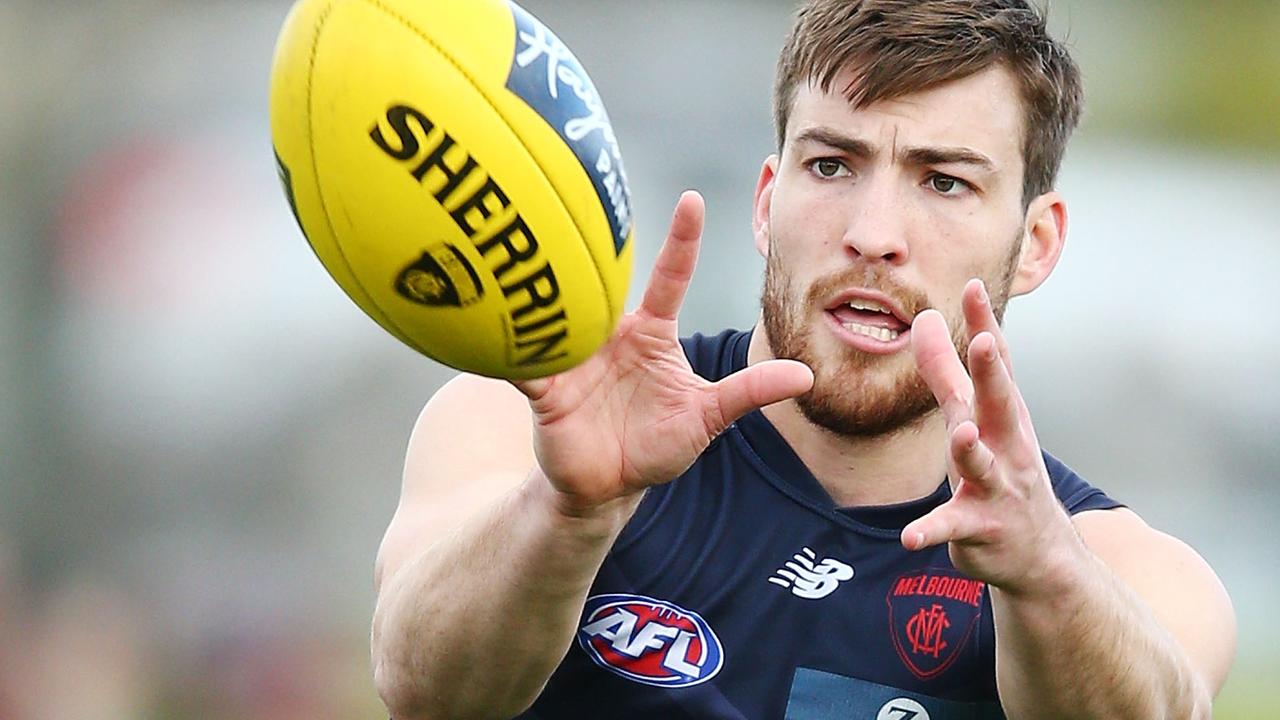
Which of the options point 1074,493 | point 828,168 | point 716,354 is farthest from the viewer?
point 716,354

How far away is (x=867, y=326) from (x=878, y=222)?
0.23m

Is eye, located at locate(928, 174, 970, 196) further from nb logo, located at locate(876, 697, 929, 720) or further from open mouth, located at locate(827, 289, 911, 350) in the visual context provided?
nb logo, located at locate(876, 697, 929, 720)

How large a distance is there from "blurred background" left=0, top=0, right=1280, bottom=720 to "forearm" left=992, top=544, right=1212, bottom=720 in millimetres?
5523

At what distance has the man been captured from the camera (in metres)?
3.18

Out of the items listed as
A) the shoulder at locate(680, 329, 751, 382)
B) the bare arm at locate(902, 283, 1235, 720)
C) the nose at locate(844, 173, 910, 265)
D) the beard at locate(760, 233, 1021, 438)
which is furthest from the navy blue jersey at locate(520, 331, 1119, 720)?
the nose at locate(844, 173, 910, 265)

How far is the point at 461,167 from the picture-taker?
2.61 m

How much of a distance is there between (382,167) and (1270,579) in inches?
305

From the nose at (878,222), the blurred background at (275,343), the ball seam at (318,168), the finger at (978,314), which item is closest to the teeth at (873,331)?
the nose at (878,222)

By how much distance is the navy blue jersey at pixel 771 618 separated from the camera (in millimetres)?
3668

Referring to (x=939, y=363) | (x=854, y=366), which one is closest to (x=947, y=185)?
(x=854, y=366)

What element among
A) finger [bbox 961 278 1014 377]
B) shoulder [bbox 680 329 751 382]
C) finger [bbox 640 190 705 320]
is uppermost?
finger [bbox 640 190 705 320]

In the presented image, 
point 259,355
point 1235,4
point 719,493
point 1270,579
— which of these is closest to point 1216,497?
point 1270,579

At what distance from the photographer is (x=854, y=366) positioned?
149 inches

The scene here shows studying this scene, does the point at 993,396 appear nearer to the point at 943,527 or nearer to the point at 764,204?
the point at 943,527
